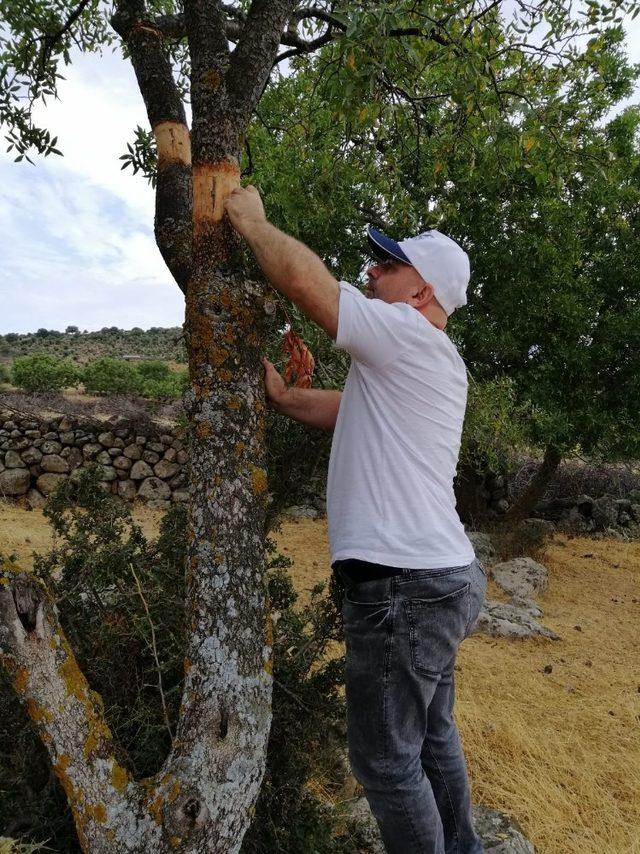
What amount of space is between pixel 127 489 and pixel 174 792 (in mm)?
11747

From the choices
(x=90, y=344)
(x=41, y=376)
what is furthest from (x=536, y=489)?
(x=90, y=344)

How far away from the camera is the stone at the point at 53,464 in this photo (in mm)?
12828

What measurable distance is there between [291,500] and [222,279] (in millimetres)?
1500

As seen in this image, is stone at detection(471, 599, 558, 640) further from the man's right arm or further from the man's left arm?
the man's left arm

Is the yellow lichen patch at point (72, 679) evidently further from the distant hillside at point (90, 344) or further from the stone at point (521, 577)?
the distant hillside at point (90, 344)

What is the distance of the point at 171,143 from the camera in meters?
3.14

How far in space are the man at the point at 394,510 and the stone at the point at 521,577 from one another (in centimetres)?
793

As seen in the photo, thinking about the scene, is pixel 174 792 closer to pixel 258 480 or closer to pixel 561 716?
pixel 258 480

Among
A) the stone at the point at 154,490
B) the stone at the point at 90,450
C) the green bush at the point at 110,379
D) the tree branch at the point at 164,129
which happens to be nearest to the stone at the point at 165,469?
the stone at the point at 154,490

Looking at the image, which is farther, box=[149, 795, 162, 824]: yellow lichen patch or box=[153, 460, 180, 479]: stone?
box=[153, 460, 180, 479]: stone

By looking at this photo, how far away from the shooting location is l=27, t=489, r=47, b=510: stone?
12.4 metres

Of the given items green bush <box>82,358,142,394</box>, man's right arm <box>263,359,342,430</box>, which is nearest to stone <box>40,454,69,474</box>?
man's right arm <box>263,359,342,430</box>

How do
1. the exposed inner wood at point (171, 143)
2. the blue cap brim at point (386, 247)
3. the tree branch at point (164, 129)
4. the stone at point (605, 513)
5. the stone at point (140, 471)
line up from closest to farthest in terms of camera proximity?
the blue cap brim at point (386, 247) → the tree branch at point (164, 129) → the exposed inner wood at point (171, 143) → the stone at point (140, 471) → the stone at point (605, 513)

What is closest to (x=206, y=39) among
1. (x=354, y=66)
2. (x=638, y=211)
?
(x=354, y=66)
